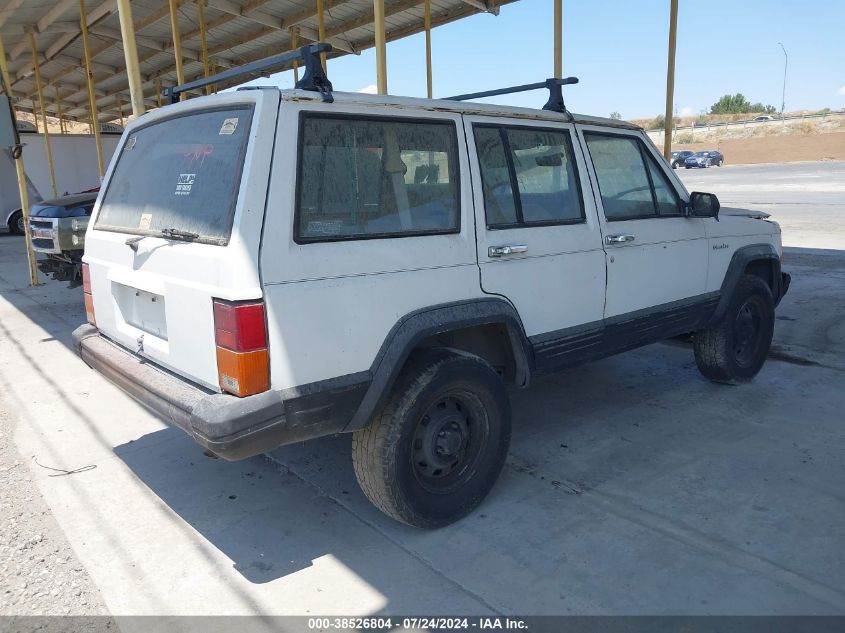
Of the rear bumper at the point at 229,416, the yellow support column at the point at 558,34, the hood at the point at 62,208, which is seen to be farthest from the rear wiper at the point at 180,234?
the hood at the point at 62,208

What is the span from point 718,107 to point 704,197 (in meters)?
99.8

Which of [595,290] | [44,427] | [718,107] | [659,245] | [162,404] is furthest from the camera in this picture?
[718,107]

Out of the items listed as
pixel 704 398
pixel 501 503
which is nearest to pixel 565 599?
pixel 501 503

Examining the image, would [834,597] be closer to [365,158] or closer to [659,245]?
[659,245]

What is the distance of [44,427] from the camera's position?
14.9ft

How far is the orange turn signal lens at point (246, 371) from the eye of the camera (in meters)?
2.48

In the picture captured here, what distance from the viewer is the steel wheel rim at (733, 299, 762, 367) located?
4.98m

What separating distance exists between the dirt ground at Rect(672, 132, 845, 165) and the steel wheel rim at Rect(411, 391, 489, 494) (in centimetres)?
4969

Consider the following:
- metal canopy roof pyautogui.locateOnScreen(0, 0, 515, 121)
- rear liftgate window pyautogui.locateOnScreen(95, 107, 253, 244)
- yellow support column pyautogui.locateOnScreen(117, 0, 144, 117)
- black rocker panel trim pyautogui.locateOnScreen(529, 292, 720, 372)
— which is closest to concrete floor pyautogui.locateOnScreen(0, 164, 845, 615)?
black rocker panel trim pyautogui.locateOnScreen(529, 292, 720, 372)

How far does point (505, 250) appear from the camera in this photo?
323 centimetres

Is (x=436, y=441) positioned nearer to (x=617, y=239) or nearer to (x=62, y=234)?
(x=617, y=239)

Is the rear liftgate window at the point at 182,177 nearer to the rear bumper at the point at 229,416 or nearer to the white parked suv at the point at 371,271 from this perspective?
the white parked suv at the point at 371,271

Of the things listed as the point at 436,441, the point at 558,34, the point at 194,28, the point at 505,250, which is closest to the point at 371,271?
the point at 505,250

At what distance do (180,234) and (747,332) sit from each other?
4.29 meters
